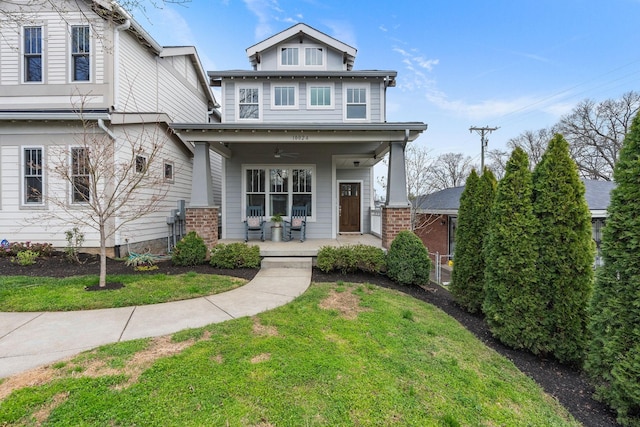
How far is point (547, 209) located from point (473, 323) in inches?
80.1

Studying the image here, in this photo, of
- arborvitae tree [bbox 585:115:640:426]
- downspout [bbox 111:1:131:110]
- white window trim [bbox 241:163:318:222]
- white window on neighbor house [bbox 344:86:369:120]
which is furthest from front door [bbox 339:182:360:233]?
arborvitae tree [bbox 585:115:640:426]

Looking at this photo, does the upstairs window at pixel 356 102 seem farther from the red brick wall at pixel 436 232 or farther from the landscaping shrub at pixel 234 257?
the red brick wall at pixel 436 232

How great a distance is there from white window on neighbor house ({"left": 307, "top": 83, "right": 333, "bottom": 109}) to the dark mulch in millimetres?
7059

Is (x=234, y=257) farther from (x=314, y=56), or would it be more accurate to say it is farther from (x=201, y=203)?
(x=314, y=56)

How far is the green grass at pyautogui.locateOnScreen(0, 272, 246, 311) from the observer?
13.4ft

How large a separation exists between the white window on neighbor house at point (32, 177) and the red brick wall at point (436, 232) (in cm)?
1403

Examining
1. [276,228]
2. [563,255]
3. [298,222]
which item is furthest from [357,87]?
[563,255]

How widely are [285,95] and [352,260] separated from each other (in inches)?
256

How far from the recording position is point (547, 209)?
3.46 metres

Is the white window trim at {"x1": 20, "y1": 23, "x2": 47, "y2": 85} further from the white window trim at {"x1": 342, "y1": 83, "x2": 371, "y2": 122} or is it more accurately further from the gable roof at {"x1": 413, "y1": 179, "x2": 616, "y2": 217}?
the gable roof at {"x1": 413, "y1": 179, "x2": 616, "y2": 217}

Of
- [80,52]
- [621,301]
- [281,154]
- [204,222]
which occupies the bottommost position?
[621,301]

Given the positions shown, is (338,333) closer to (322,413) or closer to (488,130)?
(322,413)

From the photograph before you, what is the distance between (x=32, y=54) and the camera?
8.05 metres

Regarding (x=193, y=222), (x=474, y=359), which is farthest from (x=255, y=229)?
(x=474, y=359)
